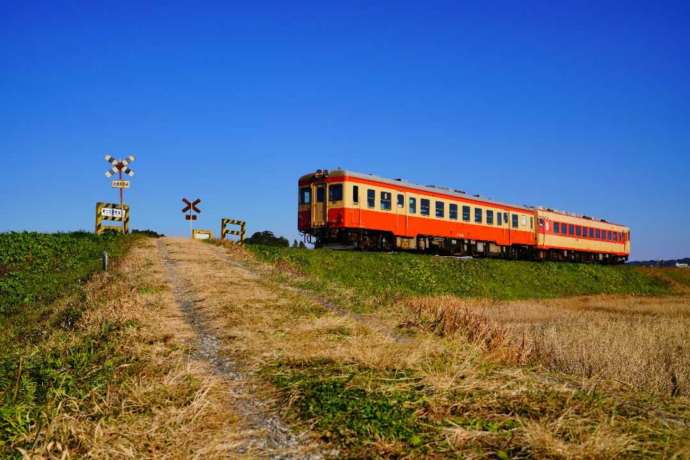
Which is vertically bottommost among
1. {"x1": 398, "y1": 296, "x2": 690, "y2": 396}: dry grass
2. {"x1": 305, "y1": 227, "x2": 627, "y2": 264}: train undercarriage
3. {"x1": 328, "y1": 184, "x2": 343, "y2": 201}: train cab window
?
{"x1": 398, "y1": 296, "x2": 690, "y2": 396}: dry grass

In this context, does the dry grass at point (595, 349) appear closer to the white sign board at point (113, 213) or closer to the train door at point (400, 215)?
the train door at point (400, 215)

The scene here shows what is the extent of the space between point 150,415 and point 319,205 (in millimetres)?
19743

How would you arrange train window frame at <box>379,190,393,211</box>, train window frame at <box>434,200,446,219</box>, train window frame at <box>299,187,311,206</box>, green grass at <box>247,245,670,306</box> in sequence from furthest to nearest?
train window frame at <box>434,200,446,219</box> → train window frame at <box>299,187,311,206</box> → train window frame at <box>379,190,393,211</box> → green grass at <box>247,245,670,306</box>

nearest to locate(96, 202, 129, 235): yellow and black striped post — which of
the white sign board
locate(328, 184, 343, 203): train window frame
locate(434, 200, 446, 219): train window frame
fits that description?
the white sign board

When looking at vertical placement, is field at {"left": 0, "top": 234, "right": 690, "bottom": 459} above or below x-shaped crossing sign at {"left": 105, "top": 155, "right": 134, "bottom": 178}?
below

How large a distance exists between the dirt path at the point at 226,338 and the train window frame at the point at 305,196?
264 inches

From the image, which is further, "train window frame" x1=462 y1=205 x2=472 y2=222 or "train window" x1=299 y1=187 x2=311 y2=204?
"train window frame" x1=462 y1=205 x2=472 y2=222

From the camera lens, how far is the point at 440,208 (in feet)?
89.8

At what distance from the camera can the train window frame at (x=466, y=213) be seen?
29030 mm

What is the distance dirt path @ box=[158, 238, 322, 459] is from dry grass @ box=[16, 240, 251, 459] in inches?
5.4

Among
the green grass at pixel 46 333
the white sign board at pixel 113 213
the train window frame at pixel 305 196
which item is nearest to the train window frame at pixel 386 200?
the train window frame at pixel 305 196

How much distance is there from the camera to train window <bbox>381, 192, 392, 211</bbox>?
2397cm

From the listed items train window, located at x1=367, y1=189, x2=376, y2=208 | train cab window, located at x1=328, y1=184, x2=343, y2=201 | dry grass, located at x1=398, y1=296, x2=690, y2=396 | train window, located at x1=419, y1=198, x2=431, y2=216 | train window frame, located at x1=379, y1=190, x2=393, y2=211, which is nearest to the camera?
dry grass, located at x1=398, y1=296, x2=690, y2=396

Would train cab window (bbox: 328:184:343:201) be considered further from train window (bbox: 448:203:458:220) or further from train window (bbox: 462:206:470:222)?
train window (bbox: 462:206:470:222)
